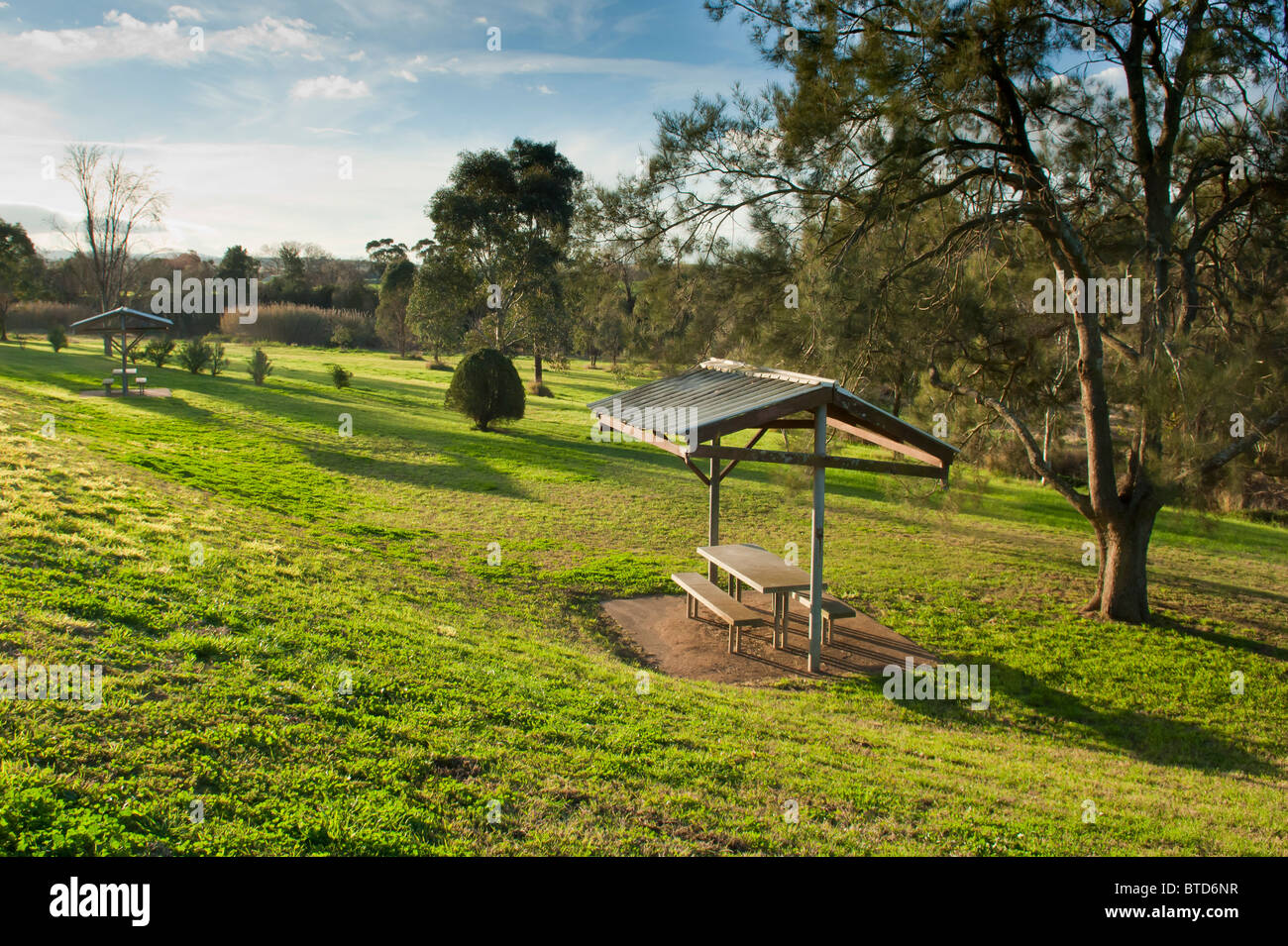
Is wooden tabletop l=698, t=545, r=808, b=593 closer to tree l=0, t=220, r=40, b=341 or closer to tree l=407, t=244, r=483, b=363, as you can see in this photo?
tree l=407, t=244, r=483, b=363

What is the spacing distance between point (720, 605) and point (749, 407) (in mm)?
2434

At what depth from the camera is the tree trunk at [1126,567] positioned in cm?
1091

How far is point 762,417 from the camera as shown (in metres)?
7.68

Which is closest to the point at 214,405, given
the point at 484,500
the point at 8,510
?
the point at 484,500

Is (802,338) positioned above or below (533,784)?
above

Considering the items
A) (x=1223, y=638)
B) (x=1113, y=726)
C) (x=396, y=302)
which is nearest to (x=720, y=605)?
(x=1113, y=726)

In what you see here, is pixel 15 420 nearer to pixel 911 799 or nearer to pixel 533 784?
pixel 533 784

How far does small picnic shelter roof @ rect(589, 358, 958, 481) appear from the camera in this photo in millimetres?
7649

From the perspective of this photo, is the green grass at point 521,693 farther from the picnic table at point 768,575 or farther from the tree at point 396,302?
the tree at point 396,302

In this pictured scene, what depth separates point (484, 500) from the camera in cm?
1555

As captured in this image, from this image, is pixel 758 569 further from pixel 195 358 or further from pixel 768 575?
pixel 195 358

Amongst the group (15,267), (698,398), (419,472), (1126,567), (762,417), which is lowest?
(1126,567)
